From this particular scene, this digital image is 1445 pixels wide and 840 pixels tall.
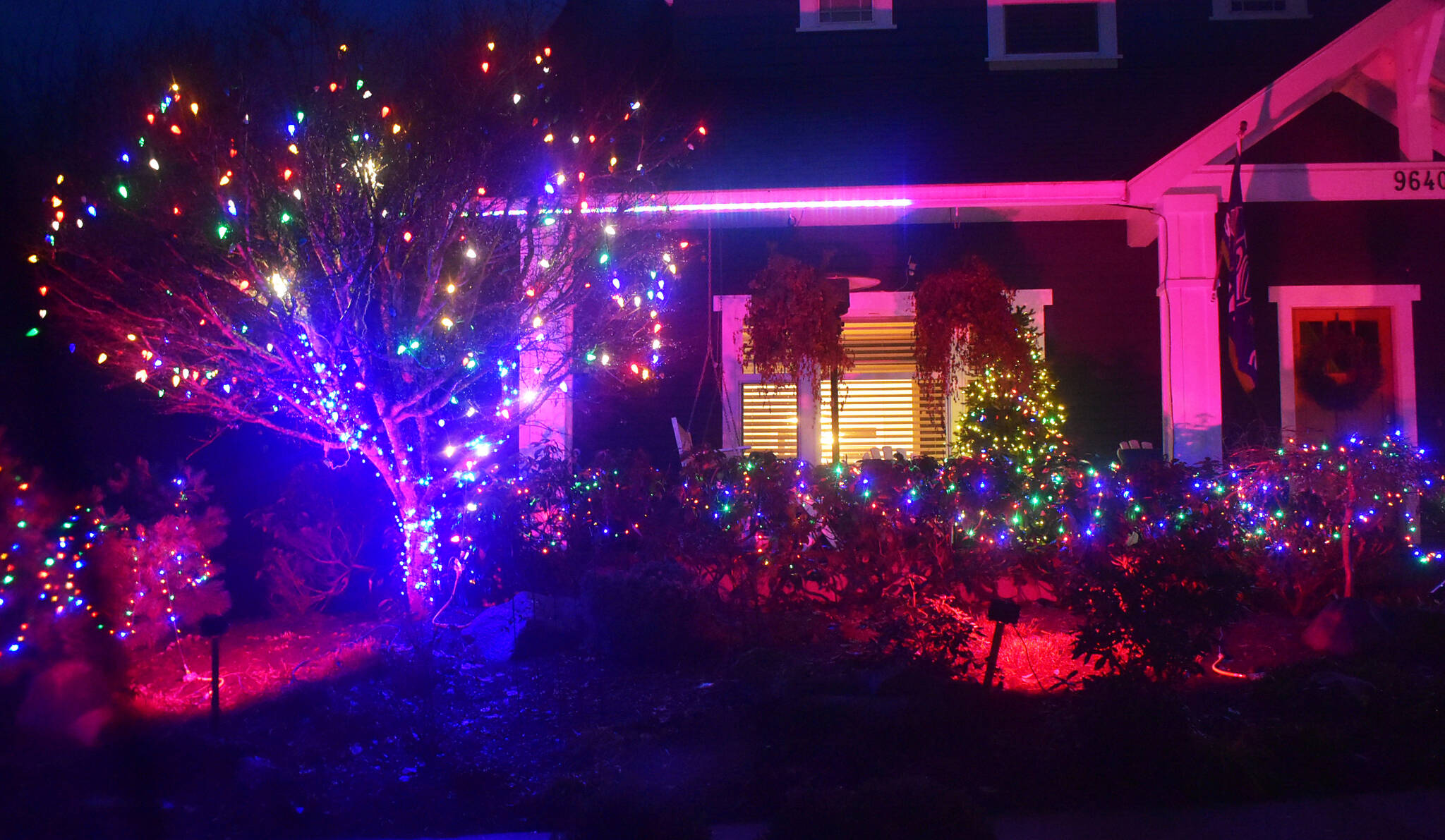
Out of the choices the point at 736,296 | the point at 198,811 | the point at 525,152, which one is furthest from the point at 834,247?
the point at 198,811

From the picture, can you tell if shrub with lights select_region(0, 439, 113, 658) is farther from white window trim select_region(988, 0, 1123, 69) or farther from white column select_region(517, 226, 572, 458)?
white window trim select_region(988, 0, 1123, 69)

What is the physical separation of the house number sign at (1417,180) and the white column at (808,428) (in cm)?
533

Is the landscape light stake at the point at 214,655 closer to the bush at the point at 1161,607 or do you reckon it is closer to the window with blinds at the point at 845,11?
the bush at the point at 1161,607

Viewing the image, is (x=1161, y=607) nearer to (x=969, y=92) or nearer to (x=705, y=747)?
(x=705, y=747)

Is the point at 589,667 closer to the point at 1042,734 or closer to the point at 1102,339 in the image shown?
the point at 1042,734

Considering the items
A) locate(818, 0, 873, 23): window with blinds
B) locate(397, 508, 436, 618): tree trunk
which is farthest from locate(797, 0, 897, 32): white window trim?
locate(397, 508, 436, 618): tree trunk

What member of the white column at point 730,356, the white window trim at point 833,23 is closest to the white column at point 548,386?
the white column at point 730,356

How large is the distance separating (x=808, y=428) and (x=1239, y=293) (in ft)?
12.1

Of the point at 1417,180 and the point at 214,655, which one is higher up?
the point at 1417,180

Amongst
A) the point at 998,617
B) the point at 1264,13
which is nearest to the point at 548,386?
the point at 998,617

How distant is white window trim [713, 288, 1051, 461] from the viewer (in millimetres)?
8883

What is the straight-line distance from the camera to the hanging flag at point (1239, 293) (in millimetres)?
7762

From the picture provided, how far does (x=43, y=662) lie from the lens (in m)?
5.67

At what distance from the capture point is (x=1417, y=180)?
27.4 ft
